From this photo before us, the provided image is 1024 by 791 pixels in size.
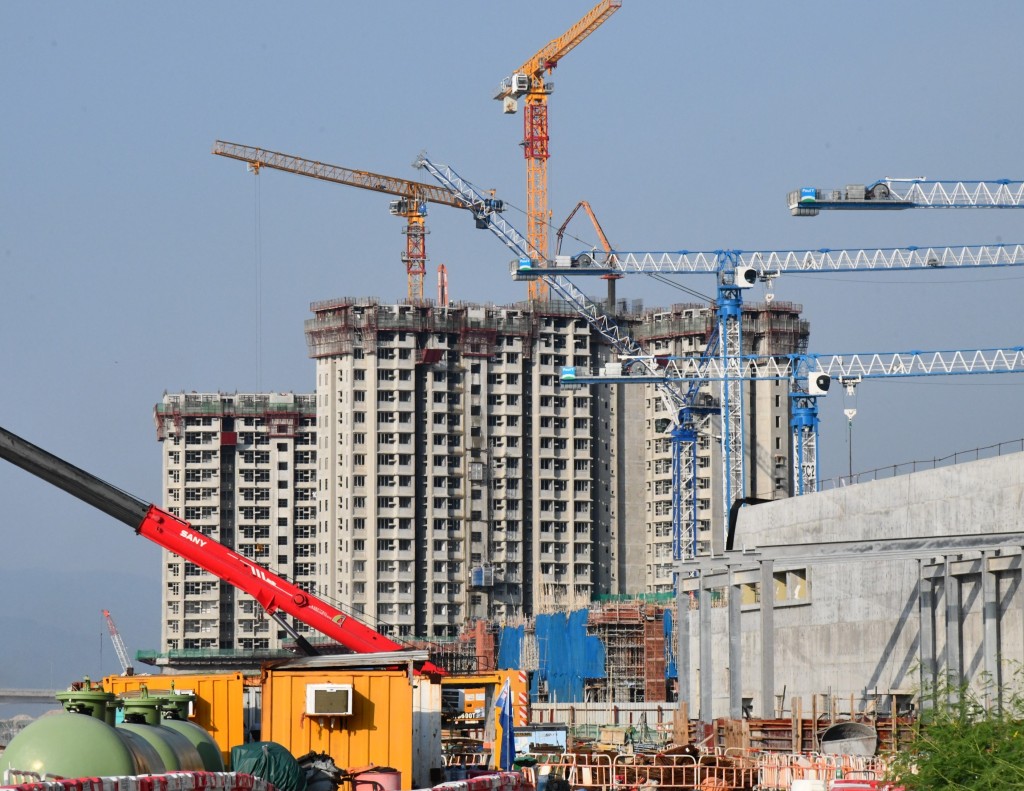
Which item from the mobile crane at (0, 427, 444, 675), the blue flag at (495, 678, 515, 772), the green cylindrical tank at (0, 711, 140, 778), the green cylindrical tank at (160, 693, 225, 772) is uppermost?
the mobile crane at (0, 427, 444, 675)

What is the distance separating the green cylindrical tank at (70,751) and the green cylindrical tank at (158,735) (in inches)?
53.1

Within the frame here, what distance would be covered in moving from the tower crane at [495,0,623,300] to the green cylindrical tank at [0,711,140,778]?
443ft

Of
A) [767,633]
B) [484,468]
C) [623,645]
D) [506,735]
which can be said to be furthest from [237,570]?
[484,468]

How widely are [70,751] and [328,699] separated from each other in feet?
32.3

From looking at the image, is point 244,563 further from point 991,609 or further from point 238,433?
point 238,433

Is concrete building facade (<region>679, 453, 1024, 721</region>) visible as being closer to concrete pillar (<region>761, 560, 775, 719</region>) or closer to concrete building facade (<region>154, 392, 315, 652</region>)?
concrete pillar (<region>761, 560, 775, 719</region>)

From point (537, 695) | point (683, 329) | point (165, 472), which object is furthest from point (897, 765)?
point (165, 472)

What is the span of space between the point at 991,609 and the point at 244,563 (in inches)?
727

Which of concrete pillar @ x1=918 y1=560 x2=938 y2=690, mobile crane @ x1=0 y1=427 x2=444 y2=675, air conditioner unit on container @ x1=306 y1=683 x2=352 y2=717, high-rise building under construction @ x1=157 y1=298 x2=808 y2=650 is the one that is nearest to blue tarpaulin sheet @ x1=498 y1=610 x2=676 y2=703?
high-rise building under construction @ x1=157 y1=298 x2=808 y2=650

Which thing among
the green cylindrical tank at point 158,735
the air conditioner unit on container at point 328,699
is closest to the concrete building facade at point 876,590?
the air conditioner unit on container at point 328,699

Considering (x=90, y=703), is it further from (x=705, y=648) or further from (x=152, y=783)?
(x=705, y=648)

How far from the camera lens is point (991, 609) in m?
44.4

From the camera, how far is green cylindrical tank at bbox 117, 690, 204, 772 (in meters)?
24.8

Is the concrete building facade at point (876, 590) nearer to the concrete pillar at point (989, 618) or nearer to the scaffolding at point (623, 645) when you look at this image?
the concrete pillar at point (989, 618)
